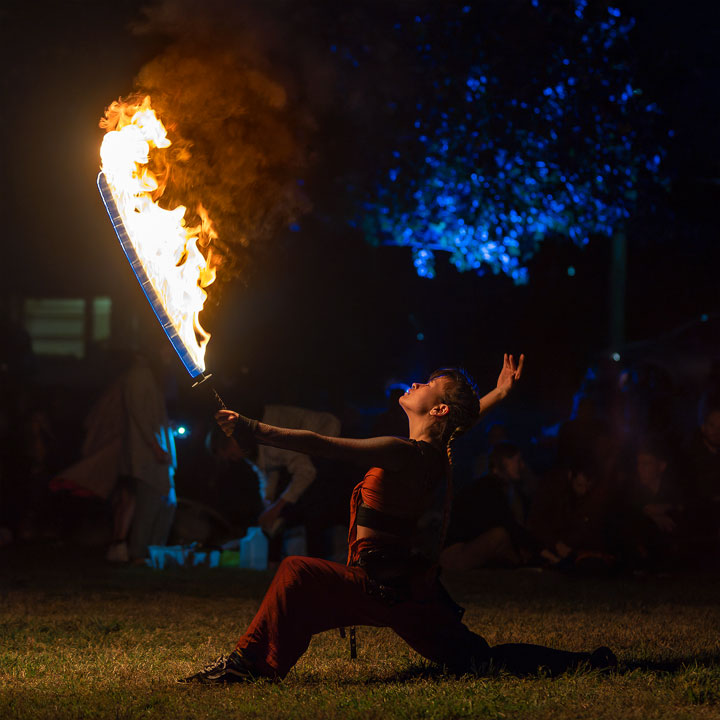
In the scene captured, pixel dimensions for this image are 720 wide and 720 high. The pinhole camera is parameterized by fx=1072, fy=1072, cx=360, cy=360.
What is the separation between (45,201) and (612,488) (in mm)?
18727

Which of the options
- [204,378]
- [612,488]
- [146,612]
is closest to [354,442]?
[204,378]

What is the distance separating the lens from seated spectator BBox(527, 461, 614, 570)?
1016 cm

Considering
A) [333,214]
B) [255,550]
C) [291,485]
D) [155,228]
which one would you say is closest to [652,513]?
[291,485]

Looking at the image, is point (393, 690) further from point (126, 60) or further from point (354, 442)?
point (126, 60)

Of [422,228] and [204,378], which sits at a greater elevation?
[422,228]

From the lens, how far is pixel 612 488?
410 inches

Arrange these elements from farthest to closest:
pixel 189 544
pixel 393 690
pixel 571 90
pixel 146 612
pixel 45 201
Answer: pixel 45 201 < pixel 571 90 < pixel 189 544 < pixel 146 612 < pixel 393 690

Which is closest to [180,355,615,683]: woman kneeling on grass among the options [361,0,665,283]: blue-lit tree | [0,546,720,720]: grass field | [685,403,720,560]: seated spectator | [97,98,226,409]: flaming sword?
[0,546,720,720]: grass field

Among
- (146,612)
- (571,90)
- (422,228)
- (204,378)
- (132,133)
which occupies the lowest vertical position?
(146,612)

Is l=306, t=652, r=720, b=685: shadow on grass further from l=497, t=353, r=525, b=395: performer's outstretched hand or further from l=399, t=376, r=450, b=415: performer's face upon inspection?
l=497, t=353, r=525, b=395: performer's outstretched hand

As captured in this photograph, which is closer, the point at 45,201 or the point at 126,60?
the point at 126,60

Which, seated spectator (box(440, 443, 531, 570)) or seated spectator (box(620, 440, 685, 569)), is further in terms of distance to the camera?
seated spectator (box(440, 443, 531, 570))

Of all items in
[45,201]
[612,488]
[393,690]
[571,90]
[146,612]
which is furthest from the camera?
[45,201]

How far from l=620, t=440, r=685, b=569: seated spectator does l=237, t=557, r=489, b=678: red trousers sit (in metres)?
5.36
